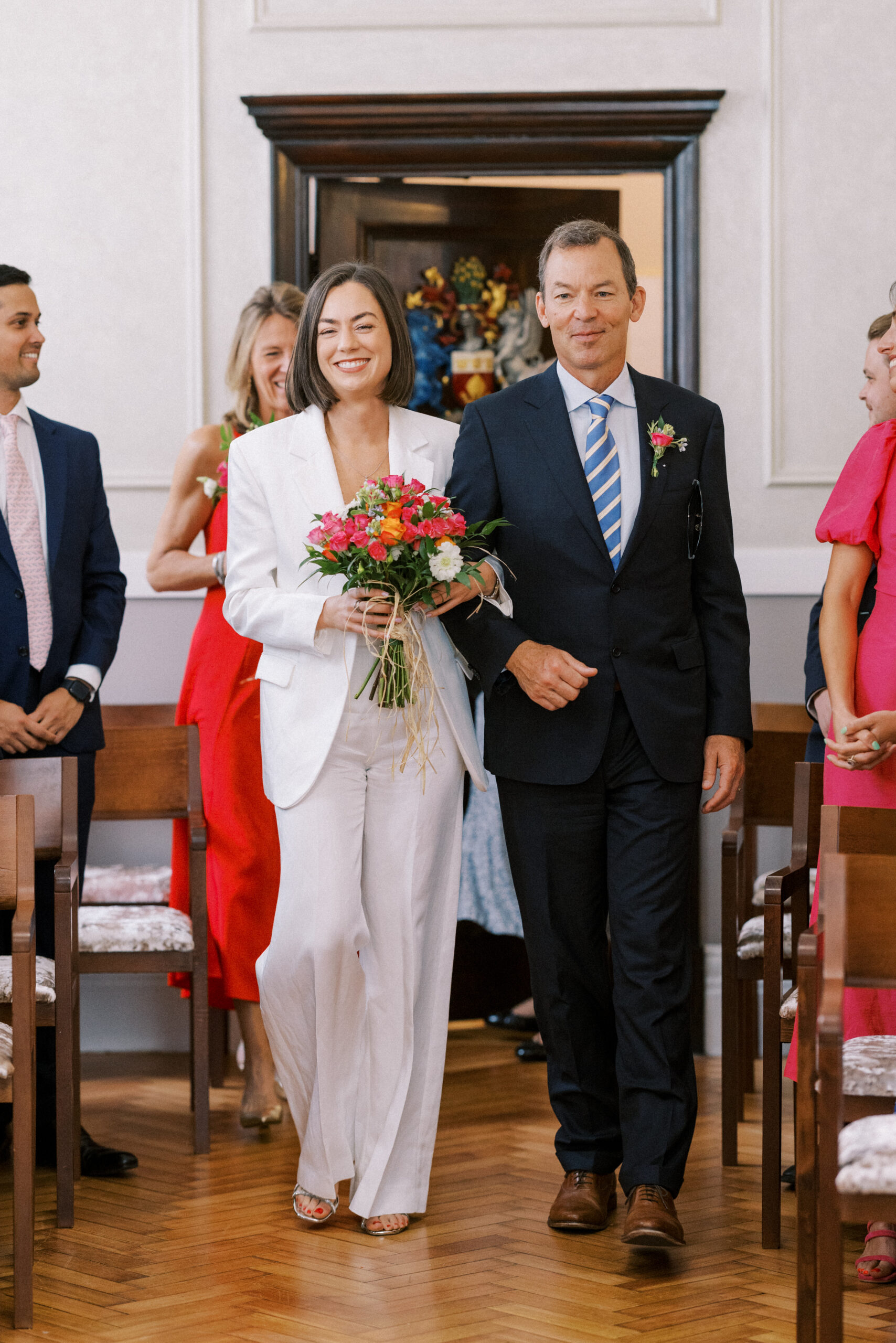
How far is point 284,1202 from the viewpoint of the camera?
11.1 feet

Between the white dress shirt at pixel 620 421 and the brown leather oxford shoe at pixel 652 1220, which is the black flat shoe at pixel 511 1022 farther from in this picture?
the white dress shirt at pixel 620 421

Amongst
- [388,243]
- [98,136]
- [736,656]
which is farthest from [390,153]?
[736,656]

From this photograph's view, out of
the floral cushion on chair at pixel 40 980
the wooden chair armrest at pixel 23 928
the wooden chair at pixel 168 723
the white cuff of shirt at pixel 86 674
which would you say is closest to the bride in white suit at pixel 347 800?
the floral cushion on chair at pixel 40 980

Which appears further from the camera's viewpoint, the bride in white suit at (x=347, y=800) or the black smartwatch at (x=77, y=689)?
the black smartwatch at (x=77, y=689)

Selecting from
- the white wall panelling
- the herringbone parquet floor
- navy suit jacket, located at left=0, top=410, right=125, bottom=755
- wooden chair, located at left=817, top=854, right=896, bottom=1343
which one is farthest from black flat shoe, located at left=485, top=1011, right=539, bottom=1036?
the white wall panelling

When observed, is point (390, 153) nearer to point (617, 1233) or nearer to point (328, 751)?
point (328, 751)

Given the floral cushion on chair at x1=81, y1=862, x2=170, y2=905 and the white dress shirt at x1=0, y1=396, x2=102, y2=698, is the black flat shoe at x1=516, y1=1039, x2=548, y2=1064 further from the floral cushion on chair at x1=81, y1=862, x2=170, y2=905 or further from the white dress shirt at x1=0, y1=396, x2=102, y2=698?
the white dress shirt at x1=0, y1=396, x2=102, y2=698

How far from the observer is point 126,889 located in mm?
4441

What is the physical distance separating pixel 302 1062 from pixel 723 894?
1324mm

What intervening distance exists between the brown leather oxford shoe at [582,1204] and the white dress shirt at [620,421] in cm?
144

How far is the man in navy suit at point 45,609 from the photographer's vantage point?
360 cm

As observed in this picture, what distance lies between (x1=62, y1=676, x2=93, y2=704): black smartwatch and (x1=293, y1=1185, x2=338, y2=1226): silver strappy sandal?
1.28 metres

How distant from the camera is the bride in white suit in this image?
10.0ft

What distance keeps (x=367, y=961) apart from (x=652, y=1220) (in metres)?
0.78
